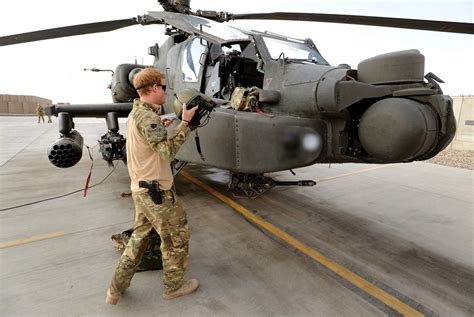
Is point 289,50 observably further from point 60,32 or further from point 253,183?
point 60,32

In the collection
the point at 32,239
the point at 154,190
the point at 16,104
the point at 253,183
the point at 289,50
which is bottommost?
the point at 16,104

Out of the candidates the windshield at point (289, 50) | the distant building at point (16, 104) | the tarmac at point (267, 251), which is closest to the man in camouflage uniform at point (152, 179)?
the tarmac at point (267, 251)

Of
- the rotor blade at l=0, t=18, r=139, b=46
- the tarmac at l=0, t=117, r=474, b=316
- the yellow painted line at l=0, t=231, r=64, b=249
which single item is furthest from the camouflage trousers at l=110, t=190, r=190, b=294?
the rotor blade at l=0, t=18, r=139, b=46

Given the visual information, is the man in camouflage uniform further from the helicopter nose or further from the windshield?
the windshield

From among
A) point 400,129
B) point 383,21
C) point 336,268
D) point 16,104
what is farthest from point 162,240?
point 16,104

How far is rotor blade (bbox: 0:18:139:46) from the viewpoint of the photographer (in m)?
4.92

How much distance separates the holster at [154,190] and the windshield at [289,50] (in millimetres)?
2247

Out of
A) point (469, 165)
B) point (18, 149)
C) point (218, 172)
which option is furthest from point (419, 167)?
point (18, 149)

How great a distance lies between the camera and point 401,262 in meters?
2.99

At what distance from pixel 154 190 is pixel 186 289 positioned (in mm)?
952

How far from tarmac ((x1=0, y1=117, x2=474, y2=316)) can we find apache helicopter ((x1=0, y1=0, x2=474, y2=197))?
2.65ft

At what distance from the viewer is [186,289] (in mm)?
2422

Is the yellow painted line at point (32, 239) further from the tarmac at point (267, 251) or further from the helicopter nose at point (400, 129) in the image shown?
the helicopter nose at point (400, 129)

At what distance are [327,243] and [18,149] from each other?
11037 mm
